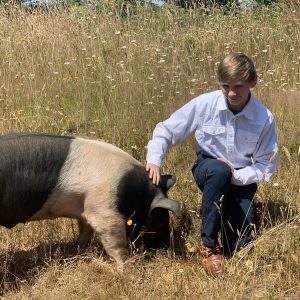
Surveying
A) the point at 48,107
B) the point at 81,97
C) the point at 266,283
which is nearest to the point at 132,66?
the point at 81,97

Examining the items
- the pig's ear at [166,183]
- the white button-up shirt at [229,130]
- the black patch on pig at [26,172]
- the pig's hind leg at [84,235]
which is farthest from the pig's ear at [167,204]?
the black patch on pig at [26,172]

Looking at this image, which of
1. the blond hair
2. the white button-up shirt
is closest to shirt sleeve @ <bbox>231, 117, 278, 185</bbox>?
the white button-up shirt

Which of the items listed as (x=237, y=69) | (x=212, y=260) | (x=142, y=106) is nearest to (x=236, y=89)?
(x=237, y=69)

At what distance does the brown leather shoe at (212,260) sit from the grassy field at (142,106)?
0.19ft

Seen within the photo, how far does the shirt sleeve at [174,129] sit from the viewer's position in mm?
3283

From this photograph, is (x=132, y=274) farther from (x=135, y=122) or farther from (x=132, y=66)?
(x=132, y=66)

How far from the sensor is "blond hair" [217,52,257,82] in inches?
120

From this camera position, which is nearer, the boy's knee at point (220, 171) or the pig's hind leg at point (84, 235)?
the boy's knee at point (220, 171)

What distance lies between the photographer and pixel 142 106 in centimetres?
491

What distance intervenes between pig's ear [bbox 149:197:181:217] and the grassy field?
0.29m

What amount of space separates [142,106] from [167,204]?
1.98m

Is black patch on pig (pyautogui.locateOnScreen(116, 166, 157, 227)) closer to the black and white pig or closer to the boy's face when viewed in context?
the black and white pig

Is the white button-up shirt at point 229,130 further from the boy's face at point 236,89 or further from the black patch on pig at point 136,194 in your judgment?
the black patch on pig at point 136,194

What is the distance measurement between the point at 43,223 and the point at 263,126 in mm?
1573
